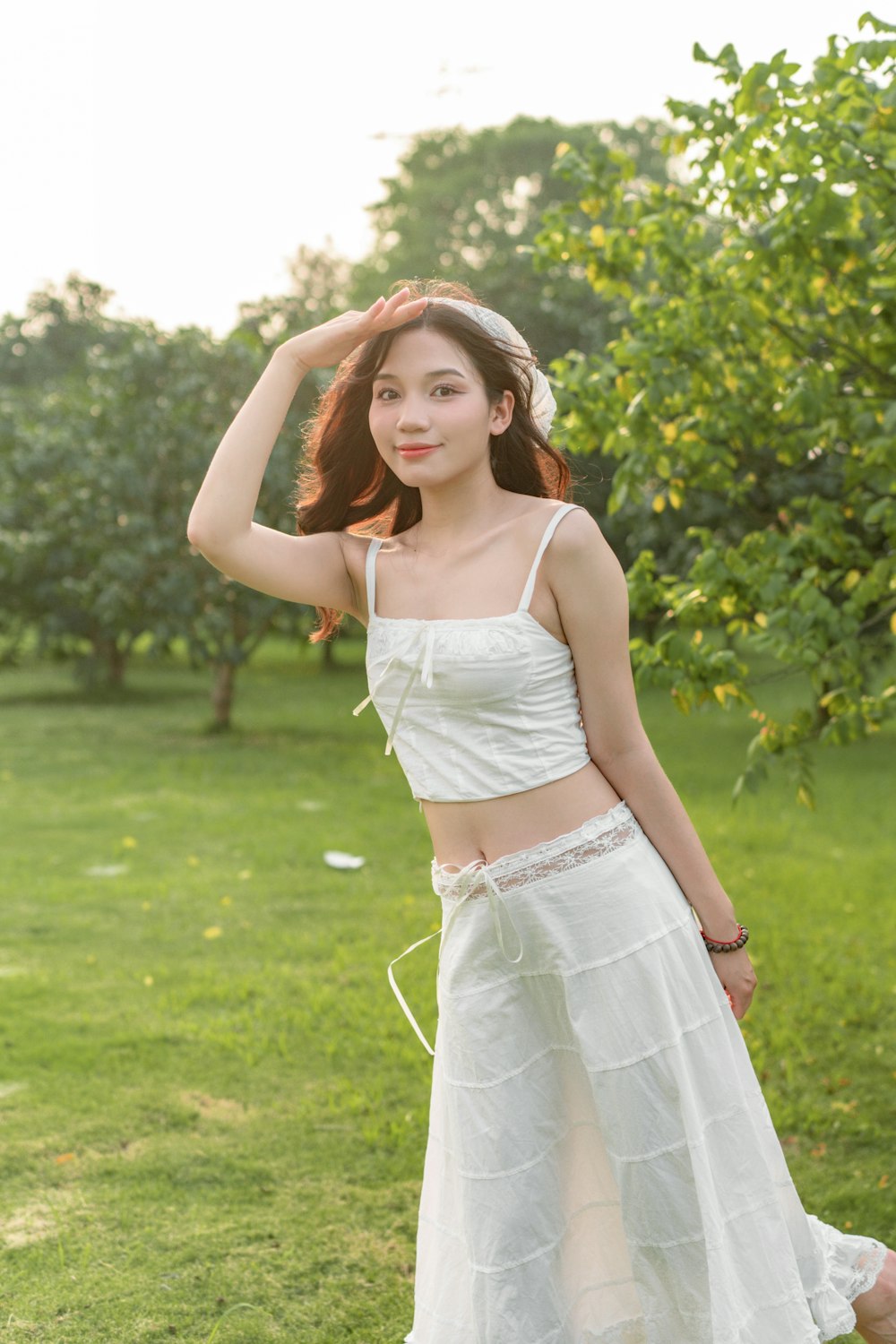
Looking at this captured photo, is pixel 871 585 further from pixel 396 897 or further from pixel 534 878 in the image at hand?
pixel 396 897

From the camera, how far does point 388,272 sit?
27516 mm

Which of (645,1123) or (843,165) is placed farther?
(843,165)

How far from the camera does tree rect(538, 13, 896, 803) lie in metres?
3.54

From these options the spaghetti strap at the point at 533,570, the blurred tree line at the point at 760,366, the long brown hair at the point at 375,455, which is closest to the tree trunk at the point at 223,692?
the blurred tree line at the point at 760,366

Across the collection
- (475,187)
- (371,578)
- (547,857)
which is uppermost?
(475,187)

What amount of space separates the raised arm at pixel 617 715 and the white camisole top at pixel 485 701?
3 centimetres

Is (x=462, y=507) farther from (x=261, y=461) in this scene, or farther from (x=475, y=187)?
(x=475, y=187)

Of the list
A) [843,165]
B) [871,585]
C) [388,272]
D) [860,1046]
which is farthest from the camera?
[388,272]

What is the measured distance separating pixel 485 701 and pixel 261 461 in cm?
54

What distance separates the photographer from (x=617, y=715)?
2.27m

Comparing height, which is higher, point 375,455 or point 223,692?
point 375,455

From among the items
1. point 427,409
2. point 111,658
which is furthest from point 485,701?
point 111,658

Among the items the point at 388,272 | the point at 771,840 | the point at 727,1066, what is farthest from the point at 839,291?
the point at 388,272

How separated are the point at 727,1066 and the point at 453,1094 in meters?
0.47
